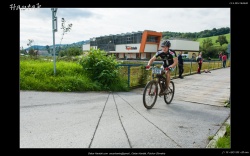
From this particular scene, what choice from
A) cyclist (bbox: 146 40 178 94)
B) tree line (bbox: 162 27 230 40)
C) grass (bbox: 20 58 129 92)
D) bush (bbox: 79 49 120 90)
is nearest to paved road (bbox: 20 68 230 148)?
grass (bbox: 20 58 129 92)

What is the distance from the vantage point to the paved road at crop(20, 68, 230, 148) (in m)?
3.34

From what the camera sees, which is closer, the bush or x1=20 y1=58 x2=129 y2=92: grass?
x1=20 y1=58 x2=129 y2=92: grass

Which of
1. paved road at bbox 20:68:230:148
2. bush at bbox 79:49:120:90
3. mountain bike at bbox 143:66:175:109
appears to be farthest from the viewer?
bush at bbox 79:49:120:90

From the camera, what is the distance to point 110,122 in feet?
13.9

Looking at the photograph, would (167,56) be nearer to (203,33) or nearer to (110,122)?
(110,122)

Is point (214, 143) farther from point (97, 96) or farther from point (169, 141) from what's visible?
point (97, 96)

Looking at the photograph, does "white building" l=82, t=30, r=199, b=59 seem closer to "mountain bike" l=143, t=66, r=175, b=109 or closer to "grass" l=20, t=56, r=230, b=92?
"grass" l=20, t=56, r=230, b=92

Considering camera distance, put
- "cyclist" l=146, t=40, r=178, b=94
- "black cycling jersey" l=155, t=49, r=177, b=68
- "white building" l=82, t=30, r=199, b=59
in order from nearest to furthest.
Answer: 1. "cyclist" l=146, t=40, r=178, b=94
2. "black cycling jersey" l=155, t=49, r=177, b=68
3. "white building" l=82, t=30, r=199, b=59

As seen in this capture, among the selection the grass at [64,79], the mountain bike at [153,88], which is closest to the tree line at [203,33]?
the mountain bike at [153,88]

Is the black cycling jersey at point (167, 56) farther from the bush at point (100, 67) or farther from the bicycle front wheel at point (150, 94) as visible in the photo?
the bush at point (100, 67)

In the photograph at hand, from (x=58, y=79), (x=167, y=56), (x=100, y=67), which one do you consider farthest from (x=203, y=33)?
(x=58, y=79)

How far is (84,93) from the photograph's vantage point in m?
7.14

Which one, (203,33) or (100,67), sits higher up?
(203,33)

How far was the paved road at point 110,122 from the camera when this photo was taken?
11.0 feet
